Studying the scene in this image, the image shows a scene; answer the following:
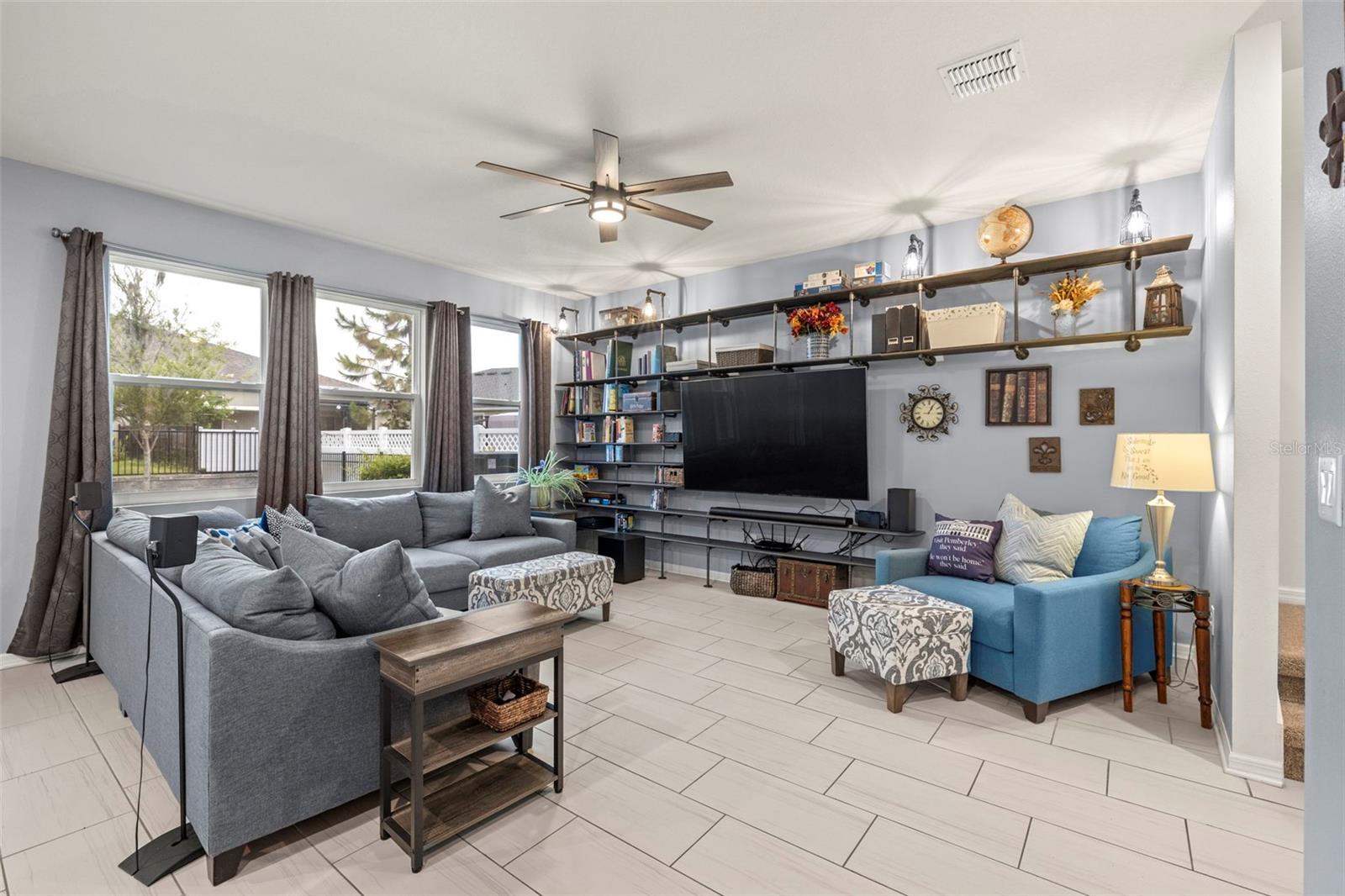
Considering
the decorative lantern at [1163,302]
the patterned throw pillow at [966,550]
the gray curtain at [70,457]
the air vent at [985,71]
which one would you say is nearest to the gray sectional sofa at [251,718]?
the gray curtain at [70,457]

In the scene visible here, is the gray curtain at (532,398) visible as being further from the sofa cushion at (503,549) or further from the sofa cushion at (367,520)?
the sofa cushion at (367,520)

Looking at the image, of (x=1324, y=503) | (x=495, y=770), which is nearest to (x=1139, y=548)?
(x=1324, y=503)

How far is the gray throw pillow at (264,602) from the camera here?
6.23ft

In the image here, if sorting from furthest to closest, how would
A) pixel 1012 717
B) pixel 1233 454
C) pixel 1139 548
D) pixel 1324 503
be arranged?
pixel 1139 548 < pixel 1012 717 < pixel 1233 454 < pixel 1324 503

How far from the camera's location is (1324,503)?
37.2 inches

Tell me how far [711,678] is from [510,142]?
305 centimetres

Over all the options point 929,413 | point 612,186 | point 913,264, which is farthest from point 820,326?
point 612,186

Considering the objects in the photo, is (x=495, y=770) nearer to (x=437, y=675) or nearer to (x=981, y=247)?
(x=437, y=675)

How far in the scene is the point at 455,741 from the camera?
2051 mm

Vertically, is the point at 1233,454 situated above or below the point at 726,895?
above

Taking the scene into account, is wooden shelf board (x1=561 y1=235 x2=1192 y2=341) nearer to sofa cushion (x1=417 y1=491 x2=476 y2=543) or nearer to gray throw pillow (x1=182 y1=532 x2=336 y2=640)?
sofa cushion (x1=417 y1=491 x2=476 y2=543)

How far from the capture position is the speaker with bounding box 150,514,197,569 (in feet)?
6.00

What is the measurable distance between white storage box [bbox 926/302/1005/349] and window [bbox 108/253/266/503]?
4.75 metres

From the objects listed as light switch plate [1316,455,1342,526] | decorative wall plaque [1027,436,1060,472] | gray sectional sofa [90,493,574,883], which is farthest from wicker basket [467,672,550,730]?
decorative wall plaque [1027,436,1060,472]
